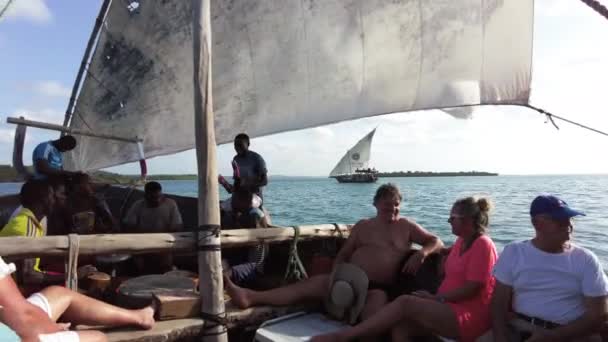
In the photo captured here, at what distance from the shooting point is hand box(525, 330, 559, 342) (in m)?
2.89

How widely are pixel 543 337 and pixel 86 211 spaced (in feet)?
15.3

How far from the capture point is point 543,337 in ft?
9.51

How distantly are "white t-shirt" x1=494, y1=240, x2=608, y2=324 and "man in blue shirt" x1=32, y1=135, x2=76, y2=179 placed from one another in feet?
15.3

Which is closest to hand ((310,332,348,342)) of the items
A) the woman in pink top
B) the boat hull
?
the woman in pink top

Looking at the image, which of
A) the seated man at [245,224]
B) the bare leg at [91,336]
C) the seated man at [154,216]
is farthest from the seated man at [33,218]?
the seated man at [154,216]

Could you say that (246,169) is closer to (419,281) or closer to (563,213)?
(419,281)

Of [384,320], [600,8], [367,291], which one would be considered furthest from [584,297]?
[600,8]

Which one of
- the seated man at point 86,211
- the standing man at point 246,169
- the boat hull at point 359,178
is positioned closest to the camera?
the seated man at point 86,211

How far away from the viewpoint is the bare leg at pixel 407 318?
10.7 feet

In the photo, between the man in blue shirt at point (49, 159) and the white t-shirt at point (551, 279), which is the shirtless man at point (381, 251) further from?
the man in blue shirt at point (49, 159)

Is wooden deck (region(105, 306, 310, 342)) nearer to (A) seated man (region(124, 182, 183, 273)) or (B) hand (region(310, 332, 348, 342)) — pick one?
(B) hand (region(310, 332, 348, 342))

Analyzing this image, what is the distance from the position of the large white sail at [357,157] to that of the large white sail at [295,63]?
6576 centimetres

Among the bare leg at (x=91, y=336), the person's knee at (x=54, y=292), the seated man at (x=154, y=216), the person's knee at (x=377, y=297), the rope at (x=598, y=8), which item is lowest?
the person's knee at (x=377, y=297)

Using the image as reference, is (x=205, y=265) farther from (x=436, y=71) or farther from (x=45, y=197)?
(x=436, y=71)
